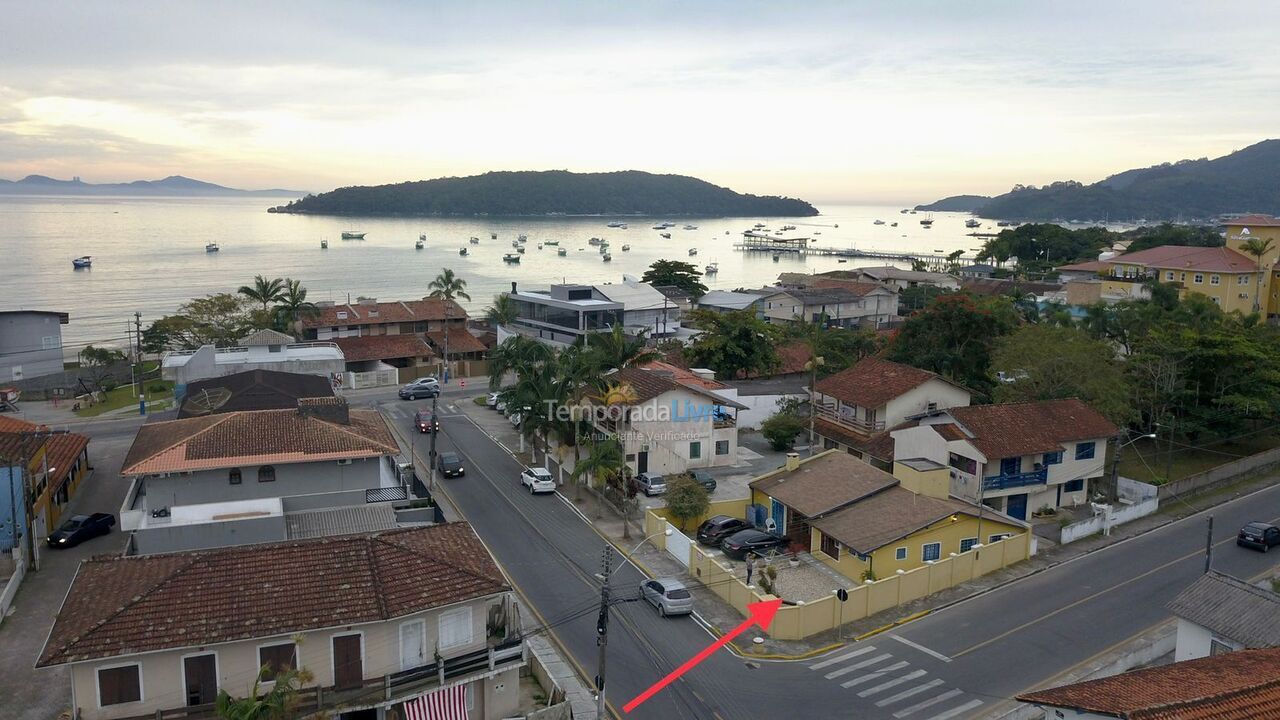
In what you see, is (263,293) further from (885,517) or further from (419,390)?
(885,517)

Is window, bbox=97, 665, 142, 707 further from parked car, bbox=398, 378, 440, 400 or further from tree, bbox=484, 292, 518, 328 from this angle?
tree, bbox=484, 292, 518, 328

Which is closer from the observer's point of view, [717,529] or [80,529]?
[80,529]

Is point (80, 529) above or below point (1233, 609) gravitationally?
below

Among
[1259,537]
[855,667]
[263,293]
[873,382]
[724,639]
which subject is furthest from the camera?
[263,293]

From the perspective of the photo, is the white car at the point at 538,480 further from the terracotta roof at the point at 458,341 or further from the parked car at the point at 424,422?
the terracotta roof at the point at 458,341

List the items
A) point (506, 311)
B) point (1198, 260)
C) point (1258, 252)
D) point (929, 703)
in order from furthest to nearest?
point (1198, 260) < point (1258, 252) < point (506, 311) < point (929, 703)

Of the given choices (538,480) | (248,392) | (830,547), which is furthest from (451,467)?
(830,547)

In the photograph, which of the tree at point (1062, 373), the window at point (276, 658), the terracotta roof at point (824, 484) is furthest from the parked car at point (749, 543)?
the tree at point (1062, 373)
